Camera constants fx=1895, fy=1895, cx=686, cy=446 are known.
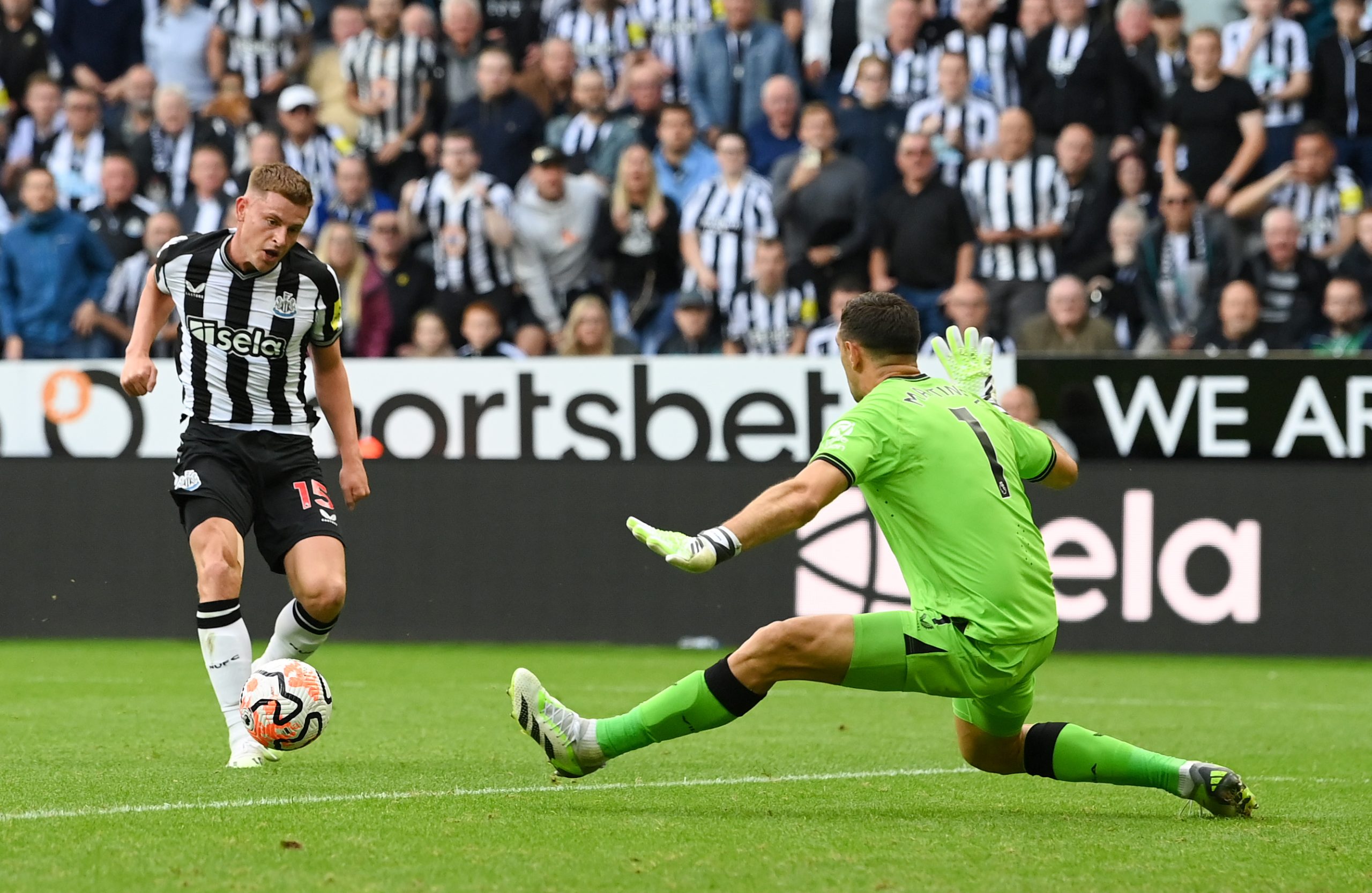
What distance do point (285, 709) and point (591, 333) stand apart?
805 centimetres

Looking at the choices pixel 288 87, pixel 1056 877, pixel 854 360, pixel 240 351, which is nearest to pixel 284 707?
pixel 240 351

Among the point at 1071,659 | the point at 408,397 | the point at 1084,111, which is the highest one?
the point at 1084,111

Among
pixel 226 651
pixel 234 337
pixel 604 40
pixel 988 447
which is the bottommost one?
pixel 226 651

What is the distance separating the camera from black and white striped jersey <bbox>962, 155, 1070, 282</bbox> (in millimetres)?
14359

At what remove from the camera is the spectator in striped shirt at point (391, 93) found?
1625cm

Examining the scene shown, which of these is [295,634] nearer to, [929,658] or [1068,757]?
[929,658]

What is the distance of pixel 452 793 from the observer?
19.8ft

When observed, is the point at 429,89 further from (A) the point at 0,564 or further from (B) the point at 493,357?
(A) the point at 0,564

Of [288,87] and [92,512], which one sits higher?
[288,87]

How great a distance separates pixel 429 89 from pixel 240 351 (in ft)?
32.1

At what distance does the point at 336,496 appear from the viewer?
12781 mm

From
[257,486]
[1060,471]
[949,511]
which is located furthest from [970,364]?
[257,486]

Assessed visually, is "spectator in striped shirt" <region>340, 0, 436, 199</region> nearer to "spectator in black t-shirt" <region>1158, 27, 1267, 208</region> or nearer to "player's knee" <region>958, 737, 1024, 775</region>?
"spectator in black t-shirt" <region>1158, 27, 1267, 208</region>

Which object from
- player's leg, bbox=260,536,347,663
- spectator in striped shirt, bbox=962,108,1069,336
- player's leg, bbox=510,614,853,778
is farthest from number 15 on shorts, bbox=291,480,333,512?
spectator in striped shirt, bbox=962,108,1069,336
